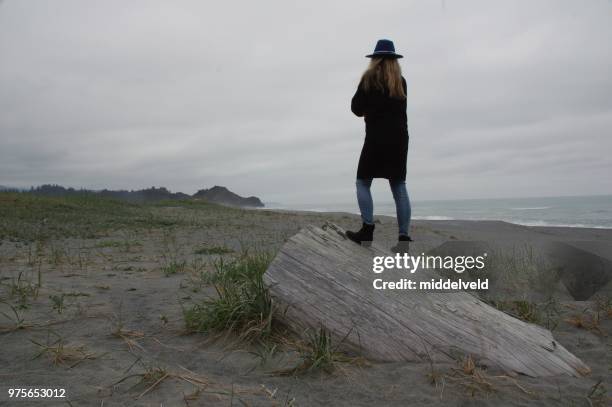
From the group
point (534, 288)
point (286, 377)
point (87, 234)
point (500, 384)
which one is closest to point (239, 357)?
point (286, 377)

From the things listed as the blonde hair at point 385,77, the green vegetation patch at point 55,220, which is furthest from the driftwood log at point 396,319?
the green vegetation patch at point 55,220

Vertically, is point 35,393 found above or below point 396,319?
below

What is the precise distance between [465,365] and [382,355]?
56cm

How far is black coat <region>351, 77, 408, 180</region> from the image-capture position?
429 cm

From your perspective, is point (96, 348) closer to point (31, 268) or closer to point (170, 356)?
point (170, 356)

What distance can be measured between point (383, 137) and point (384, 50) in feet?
2.95

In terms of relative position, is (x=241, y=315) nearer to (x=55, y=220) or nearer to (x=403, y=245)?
(x=403, y=245)

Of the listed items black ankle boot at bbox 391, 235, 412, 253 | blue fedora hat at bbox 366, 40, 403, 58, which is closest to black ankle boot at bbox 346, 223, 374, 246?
black ankle boot at bbox 391, 235, 412, 253

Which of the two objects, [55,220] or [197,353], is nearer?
[197,353]

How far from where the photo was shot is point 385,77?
427 centimetres

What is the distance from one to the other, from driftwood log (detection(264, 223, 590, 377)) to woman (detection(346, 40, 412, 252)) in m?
0.74

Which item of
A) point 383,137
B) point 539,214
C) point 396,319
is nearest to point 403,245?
point 383,137

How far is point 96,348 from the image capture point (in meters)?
3.12

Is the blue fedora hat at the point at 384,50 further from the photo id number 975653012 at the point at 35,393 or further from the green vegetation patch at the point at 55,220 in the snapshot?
the green vegetation patch at the point at 55,220
